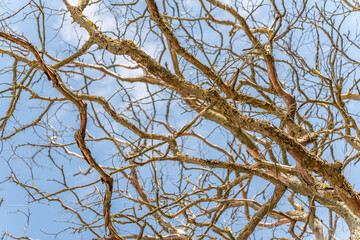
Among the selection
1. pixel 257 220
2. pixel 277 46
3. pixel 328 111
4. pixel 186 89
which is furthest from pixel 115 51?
pixel 328 111

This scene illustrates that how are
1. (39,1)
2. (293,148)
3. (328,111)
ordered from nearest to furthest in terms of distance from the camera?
(293,148) < (39,1) < (328,111)

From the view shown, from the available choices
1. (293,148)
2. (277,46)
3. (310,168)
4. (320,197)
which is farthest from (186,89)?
(320,197)

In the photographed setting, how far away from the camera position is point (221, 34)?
5.77m

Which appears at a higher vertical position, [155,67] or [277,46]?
[277,46]

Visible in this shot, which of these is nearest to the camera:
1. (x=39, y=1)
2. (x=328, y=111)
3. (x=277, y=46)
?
(x=39, y=1)

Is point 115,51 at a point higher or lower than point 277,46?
lower

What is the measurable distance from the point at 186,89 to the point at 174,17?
6.34ft

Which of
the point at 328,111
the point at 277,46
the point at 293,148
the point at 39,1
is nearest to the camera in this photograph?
the point at 293,148

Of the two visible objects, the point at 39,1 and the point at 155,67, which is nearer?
the point at 155,67

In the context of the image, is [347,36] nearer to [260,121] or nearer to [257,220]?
[260,121]

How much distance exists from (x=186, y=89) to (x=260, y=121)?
96 cm

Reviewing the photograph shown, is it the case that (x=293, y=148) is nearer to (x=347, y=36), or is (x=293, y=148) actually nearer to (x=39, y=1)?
(x=347, y=36)

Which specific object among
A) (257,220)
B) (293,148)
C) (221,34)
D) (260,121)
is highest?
(221,34)

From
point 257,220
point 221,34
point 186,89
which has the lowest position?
point 257,220
